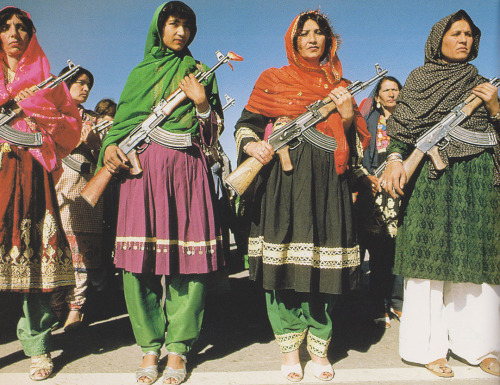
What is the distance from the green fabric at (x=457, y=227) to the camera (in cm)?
297

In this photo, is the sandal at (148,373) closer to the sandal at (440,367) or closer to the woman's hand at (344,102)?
the sandal at (440,367)

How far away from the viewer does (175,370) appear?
288 cm

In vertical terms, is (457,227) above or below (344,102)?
below

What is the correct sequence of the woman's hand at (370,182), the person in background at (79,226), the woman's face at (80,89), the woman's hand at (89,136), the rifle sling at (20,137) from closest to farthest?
the rifle sling at (20,137) < the woman's hand at (370,182) < the person in background at (79,226) < the woman's hand at (89,136) < the woman's face at (80,89)

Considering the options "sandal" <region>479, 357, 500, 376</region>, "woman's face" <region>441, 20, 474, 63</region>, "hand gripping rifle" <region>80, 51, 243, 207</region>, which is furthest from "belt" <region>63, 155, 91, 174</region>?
"sandal" <region>479, 357, 500, 376</region>

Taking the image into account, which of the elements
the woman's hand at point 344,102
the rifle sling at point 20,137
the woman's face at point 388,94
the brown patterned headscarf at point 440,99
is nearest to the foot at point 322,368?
the brown patterned headscarf at point 440,99

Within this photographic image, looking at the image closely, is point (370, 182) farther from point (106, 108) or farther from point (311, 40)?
point (106, 108)

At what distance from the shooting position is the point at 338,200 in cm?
296

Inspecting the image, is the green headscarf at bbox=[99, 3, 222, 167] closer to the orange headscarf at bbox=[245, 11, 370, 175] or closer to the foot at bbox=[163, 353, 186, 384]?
the orange headscarf at bbox=[245, 11, 370, 175]

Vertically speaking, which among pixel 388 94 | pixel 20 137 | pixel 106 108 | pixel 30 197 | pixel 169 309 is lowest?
pixel 169 309

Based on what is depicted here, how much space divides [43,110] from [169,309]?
1669 mm

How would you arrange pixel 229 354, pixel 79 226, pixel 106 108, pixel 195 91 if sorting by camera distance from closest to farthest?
pixel 195 91 < pixel 229 354 < pixel 79 226 < pixel 106 108

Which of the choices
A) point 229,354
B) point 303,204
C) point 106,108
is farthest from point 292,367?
point 106,108

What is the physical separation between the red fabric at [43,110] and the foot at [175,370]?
158 cm
